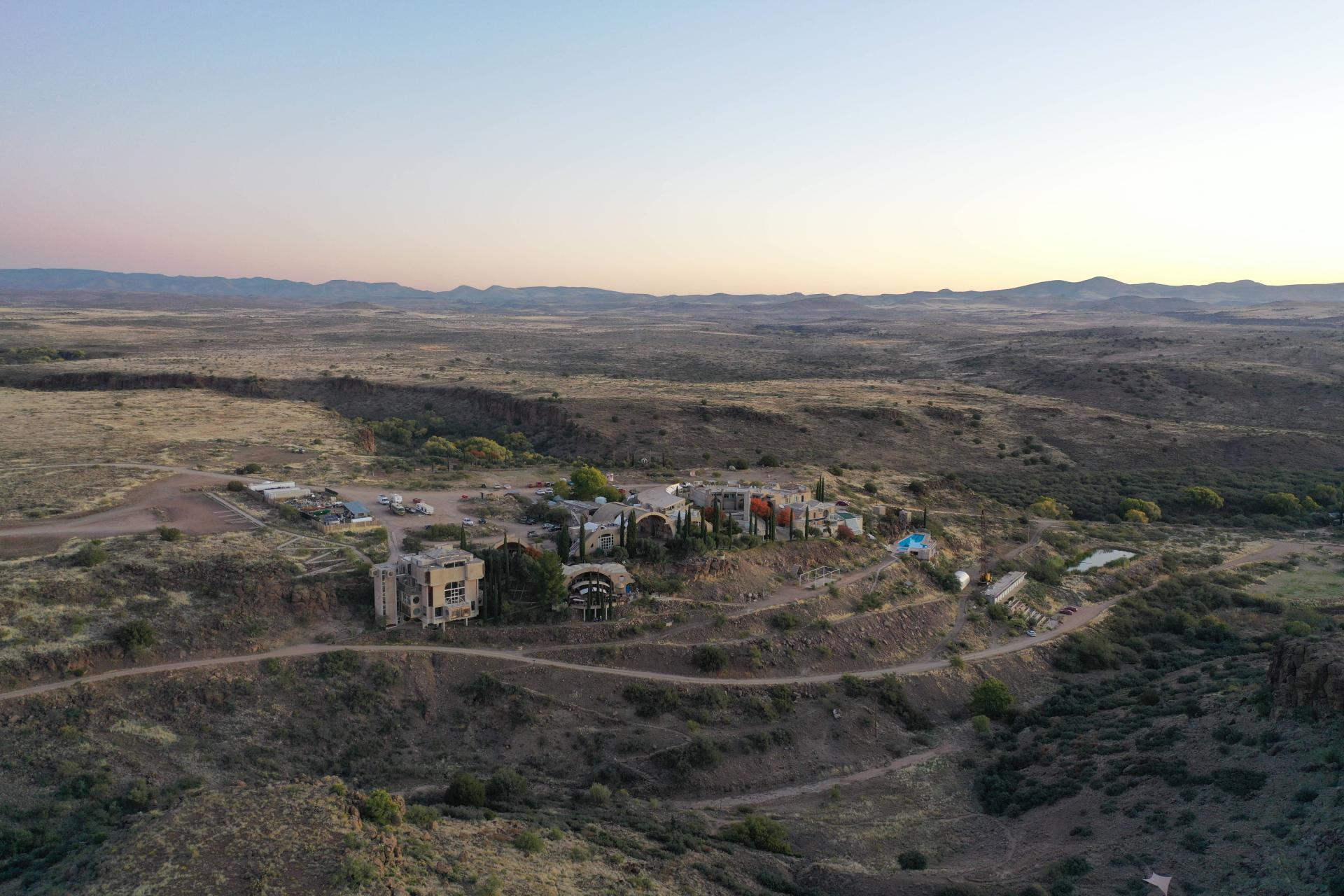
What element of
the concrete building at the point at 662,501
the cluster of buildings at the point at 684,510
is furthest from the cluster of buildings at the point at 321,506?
the concrete building at the point at 662,501

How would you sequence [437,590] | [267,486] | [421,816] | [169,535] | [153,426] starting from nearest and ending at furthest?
1. [421,816]
2. [437,590]
3. [169,535]
4. [267,486]
5. [153,426]

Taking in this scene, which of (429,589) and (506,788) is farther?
(429,589)

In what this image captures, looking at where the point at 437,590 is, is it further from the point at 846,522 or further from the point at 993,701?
the point at 993,701

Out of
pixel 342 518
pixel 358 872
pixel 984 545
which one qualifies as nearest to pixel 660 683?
pixel 358 872

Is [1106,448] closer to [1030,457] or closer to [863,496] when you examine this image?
[1030,457]

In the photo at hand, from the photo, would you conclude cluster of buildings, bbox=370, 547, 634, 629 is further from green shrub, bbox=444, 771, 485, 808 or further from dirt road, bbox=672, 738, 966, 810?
dirt road, bbox=672, 738, 966, 810

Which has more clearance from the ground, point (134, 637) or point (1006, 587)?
point (134, 637)

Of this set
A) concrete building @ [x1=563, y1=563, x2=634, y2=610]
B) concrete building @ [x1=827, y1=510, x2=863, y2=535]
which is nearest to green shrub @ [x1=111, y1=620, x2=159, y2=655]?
concrete building @ [x1=563, y1=563, x2=634, y2=610]

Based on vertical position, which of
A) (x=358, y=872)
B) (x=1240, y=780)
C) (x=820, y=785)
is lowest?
(x=820, y=785)

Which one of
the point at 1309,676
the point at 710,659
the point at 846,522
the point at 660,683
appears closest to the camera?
the point at 1309,676
